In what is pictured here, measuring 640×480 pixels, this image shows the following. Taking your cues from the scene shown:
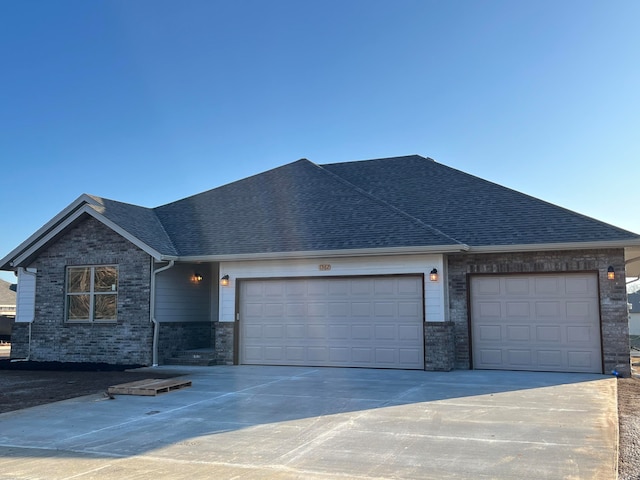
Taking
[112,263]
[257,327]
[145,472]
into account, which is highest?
[112,263]

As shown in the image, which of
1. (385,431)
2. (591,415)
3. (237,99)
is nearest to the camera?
(385,431)

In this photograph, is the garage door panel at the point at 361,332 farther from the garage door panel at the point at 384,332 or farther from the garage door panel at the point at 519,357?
the garage door panel at the point at 519,357

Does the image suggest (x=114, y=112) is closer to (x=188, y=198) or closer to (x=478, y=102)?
(x=188, y=198)

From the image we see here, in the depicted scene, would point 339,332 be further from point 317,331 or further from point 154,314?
point 154,314

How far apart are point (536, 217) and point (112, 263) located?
1149 cm

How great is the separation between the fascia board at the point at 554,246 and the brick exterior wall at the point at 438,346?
1997mm

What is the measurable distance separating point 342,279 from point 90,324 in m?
7.37

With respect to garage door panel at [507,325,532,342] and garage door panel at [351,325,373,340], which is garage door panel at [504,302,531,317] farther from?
garage door panel at [351,325,373,340]

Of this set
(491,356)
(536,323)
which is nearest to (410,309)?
(491,356)

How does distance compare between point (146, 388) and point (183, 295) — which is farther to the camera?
point (183, 295)

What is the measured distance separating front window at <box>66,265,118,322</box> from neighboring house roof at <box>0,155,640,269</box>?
1.34 meters

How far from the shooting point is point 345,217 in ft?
51.7

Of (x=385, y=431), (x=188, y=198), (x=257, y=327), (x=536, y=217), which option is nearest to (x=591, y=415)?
(x=385, y=431)

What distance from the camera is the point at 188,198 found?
65.9 feet
